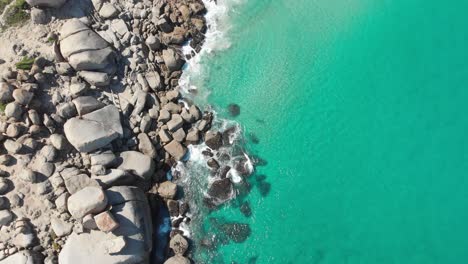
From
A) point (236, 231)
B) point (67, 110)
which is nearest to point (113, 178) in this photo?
point (67, 110)

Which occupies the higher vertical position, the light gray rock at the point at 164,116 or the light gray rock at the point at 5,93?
the light gray rock at the point at 164,116

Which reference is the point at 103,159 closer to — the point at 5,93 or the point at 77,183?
the point at 77,183

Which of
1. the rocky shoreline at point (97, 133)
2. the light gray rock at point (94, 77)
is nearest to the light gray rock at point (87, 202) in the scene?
the rocky shoreline at point (97, 133)

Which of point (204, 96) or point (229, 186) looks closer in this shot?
point (229, 186)

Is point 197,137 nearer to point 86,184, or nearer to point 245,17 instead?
point 86,184

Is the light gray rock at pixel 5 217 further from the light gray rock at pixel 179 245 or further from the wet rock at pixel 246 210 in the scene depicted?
the wet rock at pixel 246 210

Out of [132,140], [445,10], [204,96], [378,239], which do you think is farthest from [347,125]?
[132,140]
